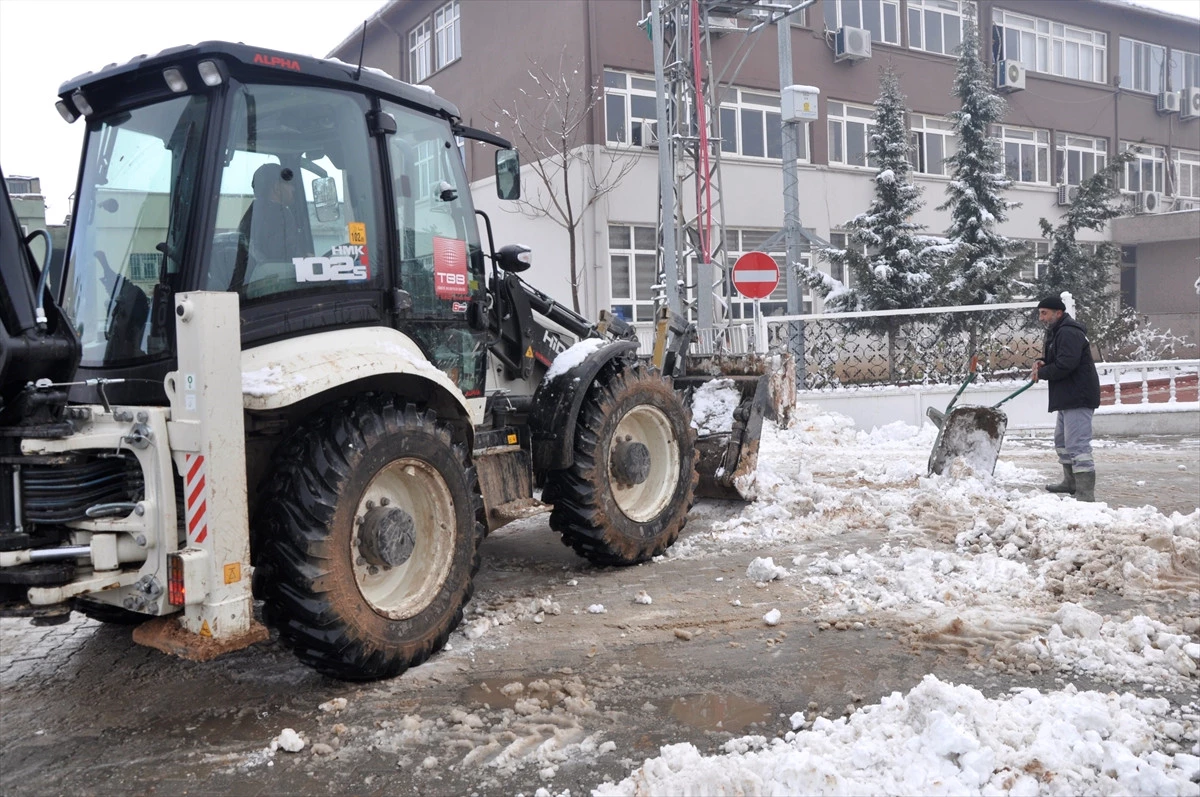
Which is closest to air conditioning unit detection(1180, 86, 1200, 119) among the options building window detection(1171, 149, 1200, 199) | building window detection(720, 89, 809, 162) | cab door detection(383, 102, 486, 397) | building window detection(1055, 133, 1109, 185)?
building window detection(1171, 149, 1200, 199)

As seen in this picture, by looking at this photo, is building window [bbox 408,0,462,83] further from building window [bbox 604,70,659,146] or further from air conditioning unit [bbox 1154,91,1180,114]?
air conditioning unit [bbox 1154,91,1180,114]

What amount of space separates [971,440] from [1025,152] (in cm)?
2277

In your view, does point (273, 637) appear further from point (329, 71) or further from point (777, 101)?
point (777, 101)

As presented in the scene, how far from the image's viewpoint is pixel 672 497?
672 centimetres

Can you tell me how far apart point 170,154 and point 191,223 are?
40cm

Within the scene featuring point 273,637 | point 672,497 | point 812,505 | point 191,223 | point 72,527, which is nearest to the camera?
point 72,527

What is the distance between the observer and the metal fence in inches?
527

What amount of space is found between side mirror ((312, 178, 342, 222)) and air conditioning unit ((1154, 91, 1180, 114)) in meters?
34.0

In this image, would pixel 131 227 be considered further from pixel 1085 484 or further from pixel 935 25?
pixel 935 25

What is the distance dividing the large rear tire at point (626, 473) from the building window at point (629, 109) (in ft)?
49.1

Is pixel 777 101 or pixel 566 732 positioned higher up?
pixel 777 101

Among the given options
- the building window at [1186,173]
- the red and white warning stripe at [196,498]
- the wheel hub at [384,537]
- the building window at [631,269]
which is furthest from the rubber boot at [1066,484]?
the building window at [1186,173]

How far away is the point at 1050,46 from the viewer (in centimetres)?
2875

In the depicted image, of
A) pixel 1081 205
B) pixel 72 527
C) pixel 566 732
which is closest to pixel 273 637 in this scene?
pixel 72 527
